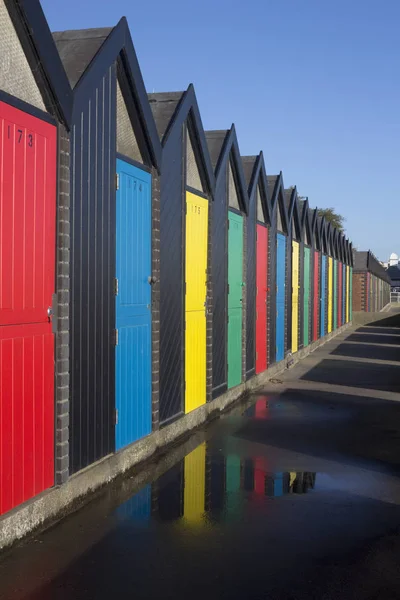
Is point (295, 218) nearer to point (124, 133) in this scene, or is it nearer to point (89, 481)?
point (124, 133)

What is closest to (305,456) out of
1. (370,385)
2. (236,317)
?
(236,317)

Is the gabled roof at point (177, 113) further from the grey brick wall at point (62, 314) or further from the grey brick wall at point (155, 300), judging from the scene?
the grey brick wall at point (62, 314)

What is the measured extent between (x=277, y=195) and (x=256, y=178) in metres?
2.52

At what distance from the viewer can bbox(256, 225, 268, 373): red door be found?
47.9 ft

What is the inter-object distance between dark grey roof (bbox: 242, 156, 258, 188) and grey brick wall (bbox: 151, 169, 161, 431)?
5.72m

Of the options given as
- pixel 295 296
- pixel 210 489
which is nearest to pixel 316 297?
pixel 295 296

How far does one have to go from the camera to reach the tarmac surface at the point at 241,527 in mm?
4398

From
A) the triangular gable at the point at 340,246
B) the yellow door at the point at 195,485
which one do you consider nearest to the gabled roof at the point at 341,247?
the triangular gable at the point at 340,246

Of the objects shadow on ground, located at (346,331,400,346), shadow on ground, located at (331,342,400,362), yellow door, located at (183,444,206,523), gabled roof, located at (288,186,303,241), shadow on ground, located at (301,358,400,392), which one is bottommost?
shadow on ground, located at (346,331,400,346)

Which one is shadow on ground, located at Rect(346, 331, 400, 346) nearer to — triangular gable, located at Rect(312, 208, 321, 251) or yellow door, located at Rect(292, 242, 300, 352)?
triangular gable, located at Rect(312, 208, 321, 251)

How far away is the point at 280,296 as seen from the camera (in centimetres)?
1738

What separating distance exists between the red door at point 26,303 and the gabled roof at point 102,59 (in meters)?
0.83

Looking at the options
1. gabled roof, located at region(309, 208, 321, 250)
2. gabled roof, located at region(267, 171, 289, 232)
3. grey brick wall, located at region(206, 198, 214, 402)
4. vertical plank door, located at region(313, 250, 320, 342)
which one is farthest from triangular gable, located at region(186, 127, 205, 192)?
vertical plank door, located at region(313, 250, 320, 342)

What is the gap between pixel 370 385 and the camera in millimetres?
14328
